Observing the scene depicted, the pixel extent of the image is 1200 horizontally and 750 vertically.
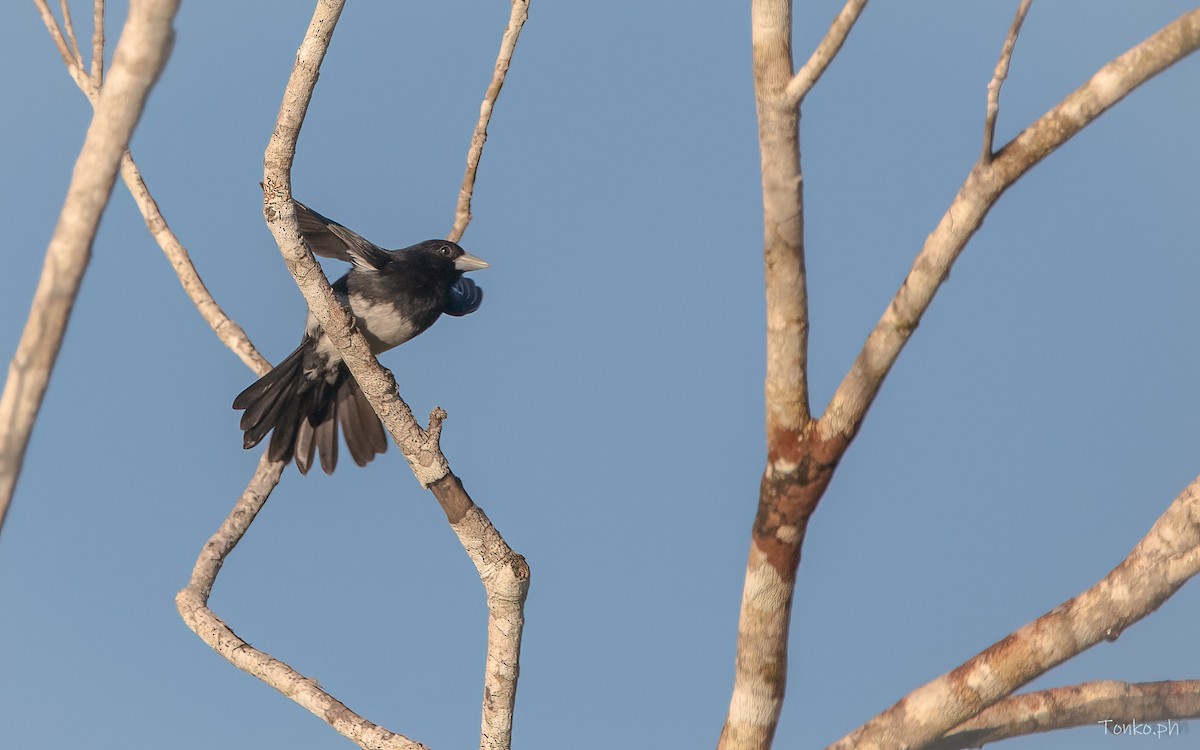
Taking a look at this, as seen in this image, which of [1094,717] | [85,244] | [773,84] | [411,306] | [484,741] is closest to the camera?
[85,244]

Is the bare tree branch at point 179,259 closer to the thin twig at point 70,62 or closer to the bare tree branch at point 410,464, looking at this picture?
the thin twig at point 70,62

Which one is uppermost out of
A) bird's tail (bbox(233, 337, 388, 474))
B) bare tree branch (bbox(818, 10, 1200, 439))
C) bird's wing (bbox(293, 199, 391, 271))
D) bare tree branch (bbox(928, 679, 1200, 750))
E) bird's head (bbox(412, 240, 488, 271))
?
bird's head (bbox(412, 240, 488, 271))

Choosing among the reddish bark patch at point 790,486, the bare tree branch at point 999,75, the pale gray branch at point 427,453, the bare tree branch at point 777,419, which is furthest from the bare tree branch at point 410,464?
the bare tree branch at point 999,75

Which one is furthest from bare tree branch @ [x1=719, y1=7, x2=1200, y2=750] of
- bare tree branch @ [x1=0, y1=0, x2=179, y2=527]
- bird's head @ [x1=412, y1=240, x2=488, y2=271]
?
bird's head @ [x1=412, y1=240, x2=488, y2=271]

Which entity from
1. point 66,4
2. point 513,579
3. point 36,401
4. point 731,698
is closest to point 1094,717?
point 731,698

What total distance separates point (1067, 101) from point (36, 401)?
2.77 m

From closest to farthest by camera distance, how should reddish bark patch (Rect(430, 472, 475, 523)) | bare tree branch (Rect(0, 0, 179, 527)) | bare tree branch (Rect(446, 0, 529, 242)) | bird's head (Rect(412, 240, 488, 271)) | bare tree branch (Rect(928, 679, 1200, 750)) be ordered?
bare tree branch (Rect(0, 0, 179, 527)), bare tree branch (Rect(928, 679, 1200, 750)), reddish bark patch (Rect(430, 472, 475, 523)), bare tree branch (Rect(446, 0, 529, 242)), bird's head (Rect(412, 240, 488, 271))

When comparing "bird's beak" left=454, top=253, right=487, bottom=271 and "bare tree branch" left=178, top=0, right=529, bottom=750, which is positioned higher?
"bird's beak" left=454, top=253, right=487, bottom=271

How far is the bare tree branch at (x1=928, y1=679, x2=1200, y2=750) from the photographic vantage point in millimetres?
4000

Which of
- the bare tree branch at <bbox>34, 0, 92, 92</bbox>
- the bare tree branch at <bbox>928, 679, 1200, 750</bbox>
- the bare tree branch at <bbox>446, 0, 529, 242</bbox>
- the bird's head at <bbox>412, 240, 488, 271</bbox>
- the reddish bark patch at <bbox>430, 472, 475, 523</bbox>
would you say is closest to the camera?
the bare tree branch at <bbox>928, 679, 1200, 750</bbox>

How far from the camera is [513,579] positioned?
14.1ft

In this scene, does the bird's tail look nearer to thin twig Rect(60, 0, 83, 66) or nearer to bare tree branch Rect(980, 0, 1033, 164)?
thin twig Rect(60, 0, 83, 66)

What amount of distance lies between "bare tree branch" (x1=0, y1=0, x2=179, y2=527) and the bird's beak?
5378 mm

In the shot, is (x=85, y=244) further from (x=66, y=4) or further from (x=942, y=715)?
(x=66, y=4)
